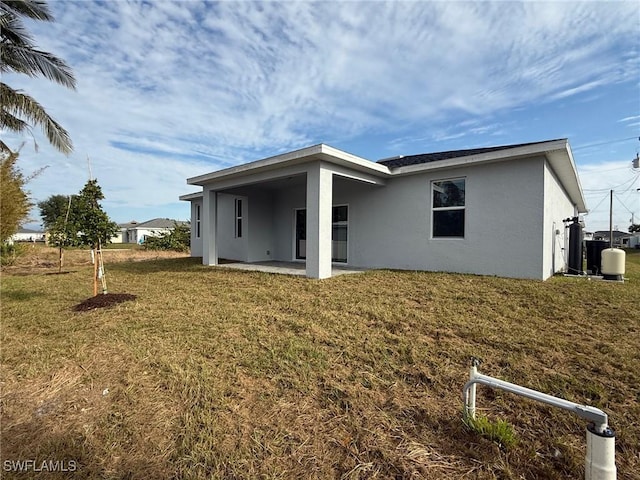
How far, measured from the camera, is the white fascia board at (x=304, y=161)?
22.2 feet

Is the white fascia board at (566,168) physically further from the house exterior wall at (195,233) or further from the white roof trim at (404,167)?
the house exterior wall at (195,233)

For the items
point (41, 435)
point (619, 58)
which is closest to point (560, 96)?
point (619, 58)

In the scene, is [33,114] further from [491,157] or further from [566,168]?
[566,168]

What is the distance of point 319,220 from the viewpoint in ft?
23.0

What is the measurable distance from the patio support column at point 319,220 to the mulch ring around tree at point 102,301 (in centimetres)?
393

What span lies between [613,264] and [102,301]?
437 inches

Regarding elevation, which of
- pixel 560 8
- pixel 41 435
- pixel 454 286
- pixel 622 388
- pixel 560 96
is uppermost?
pixel 560 8

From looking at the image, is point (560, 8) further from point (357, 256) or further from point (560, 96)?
point (357, 256)

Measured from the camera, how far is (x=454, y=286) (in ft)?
19.9

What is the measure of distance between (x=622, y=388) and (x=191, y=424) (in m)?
3.80

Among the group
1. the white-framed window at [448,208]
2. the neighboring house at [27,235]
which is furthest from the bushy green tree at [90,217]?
the neighboring house at [27,235]

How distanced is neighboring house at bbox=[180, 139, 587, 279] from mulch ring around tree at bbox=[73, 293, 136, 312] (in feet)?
13.0

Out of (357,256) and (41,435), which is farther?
(357,256)

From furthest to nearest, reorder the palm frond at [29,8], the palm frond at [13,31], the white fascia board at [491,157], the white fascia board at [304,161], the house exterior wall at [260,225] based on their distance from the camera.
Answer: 1. the house exterior wall at [260,225]
2. the palm frond at [13,31]
3. the palm frond at [29,8]
4. the white fascia board at [304,161]
5. the white fascia board at [491,157]
